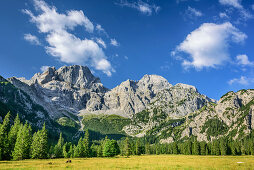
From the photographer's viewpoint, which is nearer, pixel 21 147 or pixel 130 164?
pixel 130 164

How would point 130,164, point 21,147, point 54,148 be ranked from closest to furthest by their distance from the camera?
1. point 130,164
2. point 21,147
3. point 54,148

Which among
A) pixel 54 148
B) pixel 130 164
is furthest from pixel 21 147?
pixel 54 148

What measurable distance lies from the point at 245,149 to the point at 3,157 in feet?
517

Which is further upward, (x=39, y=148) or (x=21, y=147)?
(x=21, y=147)

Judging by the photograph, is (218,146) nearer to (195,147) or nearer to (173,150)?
(195,147)

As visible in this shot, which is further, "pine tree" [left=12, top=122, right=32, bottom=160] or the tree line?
the tree line

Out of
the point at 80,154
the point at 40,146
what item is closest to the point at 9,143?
the point at 40,146

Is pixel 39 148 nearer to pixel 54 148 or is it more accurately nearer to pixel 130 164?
pixel 130 164

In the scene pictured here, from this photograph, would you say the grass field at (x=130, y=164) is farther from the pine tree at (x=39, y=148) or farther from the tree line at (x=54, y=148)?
the pine tree at (x=39, y=148)

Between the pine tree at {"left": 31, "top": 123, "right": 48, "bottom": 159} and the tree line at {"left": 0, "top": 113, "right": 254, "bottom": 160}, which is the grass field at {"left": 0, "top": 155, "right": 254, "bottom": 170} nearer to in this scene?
the tree line at {"left": 0, "top": 113, "right": 254, "bottom": 160}

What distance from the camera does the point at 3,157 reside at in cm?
5494

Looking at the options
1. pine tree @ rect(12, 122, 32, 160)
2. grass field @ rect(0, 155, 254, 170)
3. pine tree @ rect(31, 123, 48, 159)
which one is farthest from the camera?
pine tree @ rect(31, 123, 48, 159)

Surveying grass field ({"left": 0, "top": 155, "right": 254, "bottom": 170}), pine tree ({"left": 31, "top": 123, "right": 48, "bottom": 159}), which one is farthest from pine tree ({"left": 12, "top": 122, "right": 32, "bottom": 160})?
grass field ({"left": 0, "top": 155, "right": 254, "bottom": 170})

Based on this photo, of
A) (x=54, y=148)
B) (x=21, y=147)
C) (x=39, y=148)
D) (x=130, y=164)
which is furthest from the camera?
(x=54, y=148)
